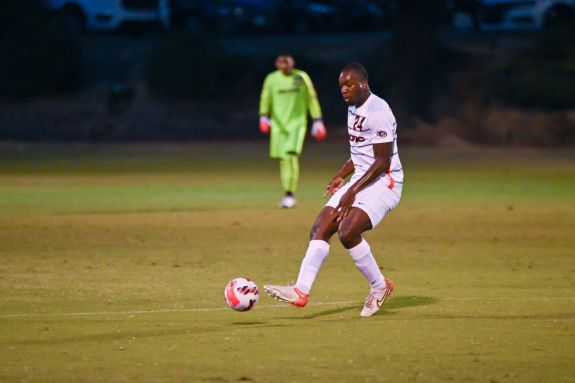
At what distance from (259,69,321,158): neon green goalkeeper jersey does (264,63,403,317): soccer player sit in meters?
10.9

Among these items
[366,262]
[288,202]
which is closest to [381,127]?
[366,262]

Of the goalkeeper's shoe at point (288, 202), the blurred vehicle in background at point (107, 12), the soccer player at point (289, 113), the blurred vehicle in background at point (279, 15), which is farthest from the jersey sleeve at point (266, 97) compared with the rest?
the blurred vehicle in background at point (107, 12)

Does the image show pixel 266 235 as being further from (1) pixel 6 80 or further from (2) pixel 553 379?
(1) pixel 6 80

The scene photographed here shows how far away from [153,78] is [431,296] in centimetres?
3346

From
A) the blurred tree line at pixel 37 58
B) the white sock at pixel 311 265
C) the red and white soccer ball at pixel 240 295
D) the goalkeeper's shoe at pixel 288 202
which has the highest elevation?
the white sock at pixel 311 265

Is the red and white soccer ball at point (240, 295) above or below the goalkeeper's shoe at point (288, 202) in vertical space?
above

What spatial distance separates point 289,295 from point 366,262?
2.58 ft

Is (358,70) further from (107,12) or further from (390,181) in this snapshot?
(107,12)

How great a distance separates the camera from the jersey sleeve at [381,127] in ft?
40.1

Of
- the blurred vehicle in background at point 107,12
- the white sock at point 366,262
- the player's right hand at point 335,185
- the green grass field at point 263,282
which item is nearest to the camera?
the green grass field at point 263,282

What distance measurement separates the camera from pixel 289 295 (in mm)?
11930

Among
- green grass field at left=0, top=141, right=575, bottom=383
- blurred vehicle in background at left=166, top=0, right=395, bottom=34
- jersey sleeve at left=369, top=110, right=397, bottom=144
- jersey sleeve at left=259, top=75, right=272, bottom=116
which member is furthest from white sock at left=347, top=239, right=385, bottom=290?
blurred vehicle in background at left=166, top=0, right=395, bottom=34

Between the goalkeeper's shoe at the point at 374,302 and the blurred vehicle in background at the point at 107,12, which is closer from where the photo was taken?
the goalkeeper's shoe at the point at 374,302

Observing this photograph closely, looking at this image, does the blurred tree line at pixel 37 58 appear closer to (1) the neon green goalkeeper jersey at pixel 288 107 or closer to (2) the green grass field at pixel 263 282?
(2) the green grass field at pixel 263 282
